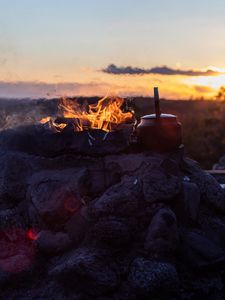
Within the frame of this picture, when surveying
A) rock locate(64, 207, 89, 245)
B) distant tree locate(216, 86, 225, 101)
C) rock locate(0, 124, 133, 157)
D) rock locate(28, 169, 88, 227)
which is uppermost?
rock locate(0, 124, 133, 157)

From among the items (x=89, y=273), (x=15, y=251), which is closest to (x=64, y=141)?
(x=15, y=251)

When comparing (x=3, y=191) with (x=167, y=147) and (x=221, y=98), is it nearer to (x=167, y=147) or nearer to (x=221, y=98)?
(x=167, y=147)

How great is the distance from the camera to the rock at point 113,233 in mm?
5293

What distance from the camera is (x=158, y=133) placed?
6.15 meters

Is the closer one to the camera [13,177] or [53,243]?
[53,243]

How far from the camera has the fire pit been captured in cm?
506

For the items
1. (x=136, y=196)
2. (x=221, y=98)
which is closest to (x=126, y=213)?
(x=136, y=196)

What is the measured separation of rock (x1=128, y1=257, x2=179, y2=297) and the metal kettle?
161cm

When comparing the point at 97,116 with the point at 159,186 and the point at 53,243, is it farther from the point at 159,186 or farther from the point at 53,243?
the point at 53,243

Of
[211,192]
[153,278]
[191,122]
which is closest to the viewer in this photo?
[153,278]

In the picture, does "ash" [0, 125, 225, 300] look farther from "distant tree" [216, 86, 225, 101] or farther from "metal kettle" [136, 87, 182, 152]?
"distant tree" [216, 86, 225, 101]

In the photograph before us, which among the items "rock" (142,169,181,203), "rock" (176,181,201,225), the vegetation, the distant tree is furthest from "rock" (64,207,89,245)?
the distant tree

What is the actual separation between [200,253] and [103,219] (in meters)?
1.05

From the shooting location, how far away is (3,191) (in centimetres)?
626
